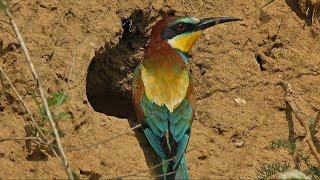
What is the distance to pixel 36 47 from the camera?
453 centimetres

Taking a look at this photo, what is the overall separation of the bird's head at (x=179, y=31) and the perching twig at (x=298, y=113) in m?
0.59

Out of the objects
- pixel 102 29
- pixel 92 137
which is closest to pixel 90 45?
pixel 102 29

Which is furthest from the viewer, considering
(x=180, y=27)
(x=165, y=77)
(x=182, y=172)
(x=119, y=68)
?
(x=119, y=68)

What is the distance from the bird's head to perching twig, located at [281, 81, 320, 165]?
1.93 feet

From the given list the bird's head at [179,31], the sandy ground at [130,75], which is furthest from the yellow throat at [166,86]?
the bird's head at [179,31]

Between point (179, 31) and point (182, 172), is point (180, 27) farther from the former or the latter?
point (182, 172)

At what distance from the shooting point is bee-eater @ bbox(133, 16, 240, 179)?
4336 mm

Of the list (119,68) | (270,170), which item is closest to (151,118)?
(270,170)

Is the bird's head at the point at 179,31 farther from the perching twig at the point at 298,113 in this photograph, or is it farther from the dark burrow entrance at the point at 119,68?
the perching twig at the point at 298,113

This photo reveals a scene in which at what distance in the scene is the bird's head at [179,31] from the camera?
5062mm

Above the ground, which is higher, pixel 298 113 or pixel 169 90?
pixel 169 90

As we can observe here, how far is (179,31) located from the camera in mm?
5145

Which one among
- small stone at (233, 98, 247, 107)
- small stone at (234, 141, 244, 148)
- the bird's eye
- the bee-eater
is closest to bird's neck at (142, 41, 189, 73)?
the bee-eater

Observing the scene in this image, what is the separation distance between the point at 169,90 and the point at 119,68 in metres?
0.94
